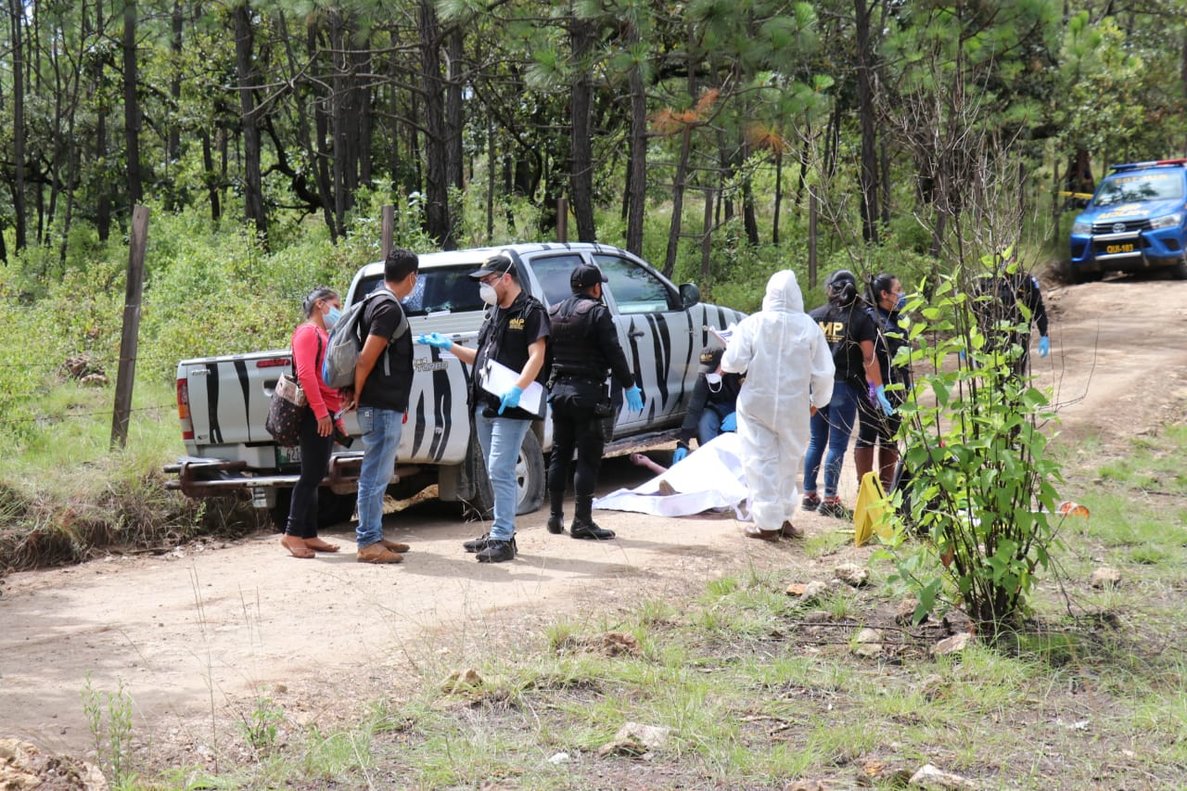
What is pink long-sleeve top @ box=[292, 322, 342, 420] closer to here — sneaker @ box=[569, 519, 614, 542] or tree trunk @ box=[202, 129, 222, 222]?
Result: sneaker @ box=[569, 519, 614, 542]

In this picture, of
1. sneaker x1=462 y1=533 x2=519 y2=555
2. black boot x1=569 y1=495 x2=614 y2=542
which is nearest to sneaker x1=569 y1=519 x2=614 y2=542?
black boot x1=569 y1=495 x2=614 y2=542

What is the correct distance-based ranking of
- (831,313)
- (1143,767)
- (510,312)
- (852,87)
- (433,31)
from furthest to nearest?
1. (852,87)
2. (433,31)
3. (831,313)
4. (510,312)
5. (1143,767)

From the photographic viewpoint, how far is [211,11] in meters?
26.7

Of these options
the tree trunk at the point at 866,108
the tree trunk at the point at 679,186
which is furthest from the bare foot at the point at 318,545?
the tree trunk at the point at 866,108

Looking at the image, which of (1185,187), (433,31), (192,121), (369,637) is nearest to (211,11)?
(192,121)

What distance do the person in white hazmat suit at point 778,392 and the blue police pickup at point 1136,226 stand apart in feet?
52.2

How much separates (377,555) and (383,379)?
1101 millimetres

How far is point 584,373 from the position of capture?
8.17 metres

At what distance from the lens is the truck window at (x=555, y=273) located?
964cm

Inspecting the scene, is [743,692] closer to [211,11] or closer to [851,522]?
[851,522]

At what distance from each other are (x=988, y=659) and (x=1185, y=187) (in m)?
19.7

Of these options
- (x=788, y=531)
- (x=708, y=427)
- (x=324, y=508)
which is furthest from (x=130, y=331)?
(x=788, y=531)

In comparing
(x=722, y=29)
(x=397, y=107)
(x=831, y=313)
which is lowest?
(x=831, y=313)

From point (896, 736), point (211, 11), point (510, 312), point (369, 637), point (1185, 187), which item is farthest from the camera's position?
point (211, 11)
